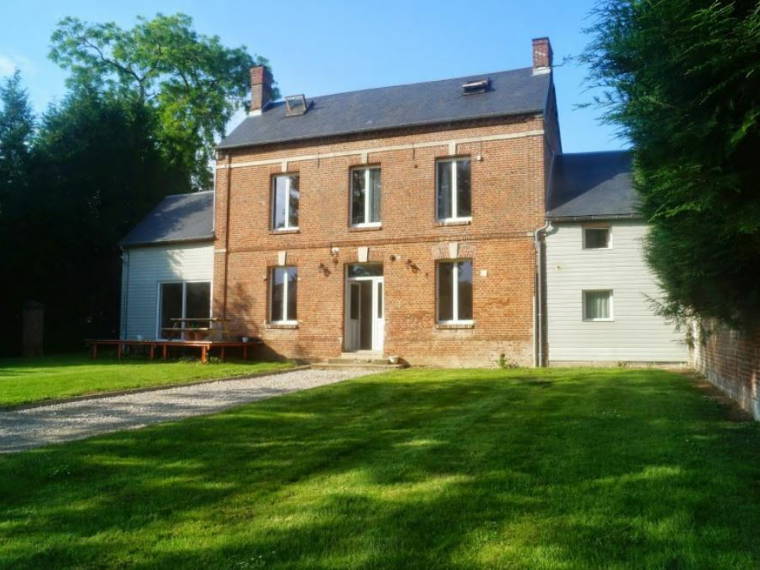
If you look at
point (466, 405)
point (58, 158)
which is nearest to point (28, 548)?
point (466, 405)

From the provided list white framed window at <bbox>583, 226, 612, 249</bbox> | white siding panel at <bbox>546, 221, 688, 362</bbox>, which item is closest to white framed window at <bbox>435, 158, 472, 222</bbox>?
white siding panel at <bbox>546, 221, 688, 362</bbox>

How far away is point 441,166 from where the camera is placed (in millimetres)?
16891

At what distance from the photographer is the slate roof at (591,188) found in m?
15.5

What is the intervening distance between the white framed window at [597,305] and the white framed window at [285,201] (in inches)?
317

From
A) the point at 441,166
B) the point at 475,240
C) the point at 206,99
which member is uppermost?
the point at 206,99

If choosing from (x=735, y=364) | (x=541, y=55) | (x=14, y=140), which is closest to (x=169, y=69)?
(x=14, y=140)

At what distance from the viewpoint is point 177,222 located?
838 inches

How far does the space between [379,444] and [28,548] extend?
307 centimetres

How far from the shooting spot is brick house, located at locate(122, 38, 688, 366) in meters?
15.9

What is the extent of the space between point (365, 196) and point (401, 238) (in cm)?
168

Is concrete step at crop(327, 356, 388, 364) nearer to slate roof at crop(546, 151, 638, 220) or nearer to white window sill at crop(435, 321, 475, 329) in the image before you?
white window sill at crop(435, 321, 475, 329)

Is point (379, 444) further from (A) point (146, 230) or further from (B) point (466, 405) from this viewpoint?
(A) point (146, 230)

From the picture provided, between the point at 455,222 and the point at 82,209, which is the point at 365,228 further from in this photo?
the point at 82,209

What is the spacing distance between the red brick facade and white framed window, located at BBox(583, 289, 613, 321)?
132cm
